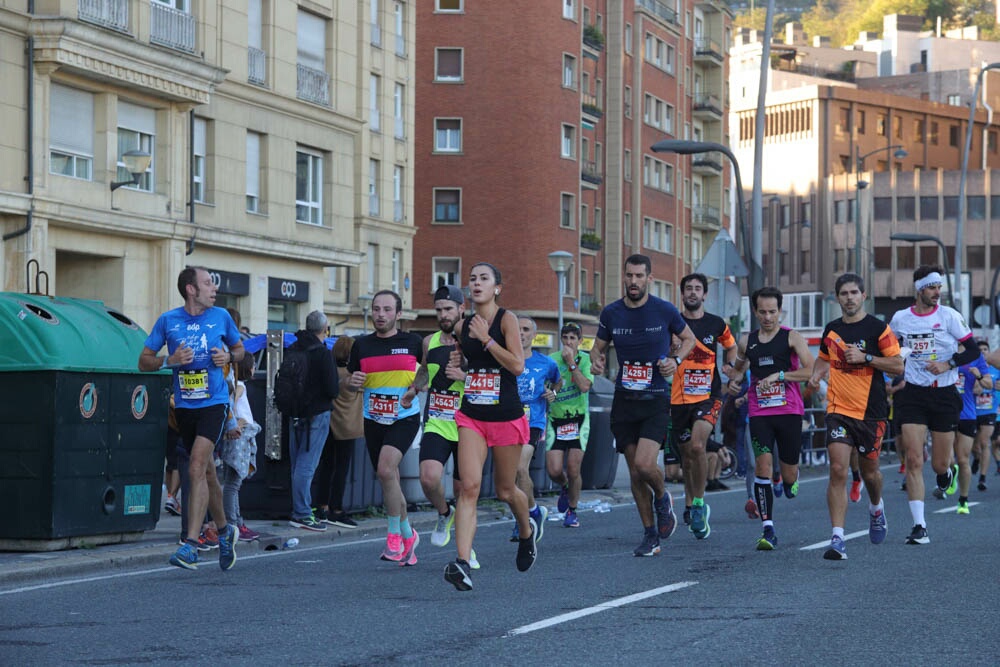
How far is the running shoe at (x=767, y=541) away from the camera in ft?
43.5

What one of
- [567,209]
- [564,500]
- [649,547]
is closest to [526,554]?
[649,547]

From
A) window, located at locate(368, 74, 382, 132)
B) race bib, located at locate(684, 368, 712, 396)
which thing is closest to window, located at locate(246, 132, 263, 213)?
window, located at locate(368, 74, 382, 132)

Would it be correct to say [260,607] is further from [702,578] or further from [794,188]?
[794,188]

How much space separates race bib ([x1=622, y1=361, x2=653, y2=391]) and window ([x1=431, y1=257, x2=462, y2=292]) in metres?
52.8

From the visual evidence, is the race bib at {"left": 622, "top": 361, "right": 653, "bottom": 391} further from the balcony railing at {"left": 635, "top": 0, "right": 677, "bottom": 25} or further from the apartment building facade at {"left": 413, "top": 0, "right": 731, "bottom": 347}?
the balcony railing at {"left": 635, "top": 0, "right": 677, "bottom": 25}

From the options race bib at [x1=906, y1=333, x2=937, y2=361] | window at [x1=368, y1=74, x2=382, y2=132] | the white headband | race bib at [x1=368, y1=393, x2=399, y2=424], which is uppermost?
window at [x1=368, y1=74, x2=382, y2=132]

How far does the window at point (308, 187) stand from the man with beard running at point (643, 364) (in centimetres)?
2598

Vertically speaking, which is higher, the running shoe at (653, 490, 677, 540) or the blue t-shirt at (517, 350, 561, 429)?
the blue t-shirt at (517, 350, 561, 429)

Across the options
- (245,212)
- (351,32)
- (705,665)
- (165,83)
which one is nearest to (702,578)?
(705,665)

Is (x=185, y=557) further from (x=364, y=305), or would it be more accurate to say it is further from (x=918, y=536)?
(x=364, y=305)

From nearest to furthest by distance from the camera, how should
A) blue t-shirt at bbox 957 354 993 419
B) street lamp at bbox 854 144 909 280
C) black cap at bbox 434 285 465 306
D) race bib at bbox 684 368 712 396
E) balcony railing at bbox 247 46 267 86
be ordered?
black cap at bbox 434 285 465 306 < race bib at bbox 684 368 712 396 < blue t-shirt at bbox 957 354 993 419 < balcony railing at bbox 247 46 267 86 < street lamp at bbox 854 144 909 280

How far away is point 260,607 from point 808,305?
101m

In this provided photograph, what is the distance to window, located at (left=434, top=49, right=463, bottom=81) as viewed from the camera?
217ft

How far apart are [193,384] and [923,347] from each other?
6.39m
